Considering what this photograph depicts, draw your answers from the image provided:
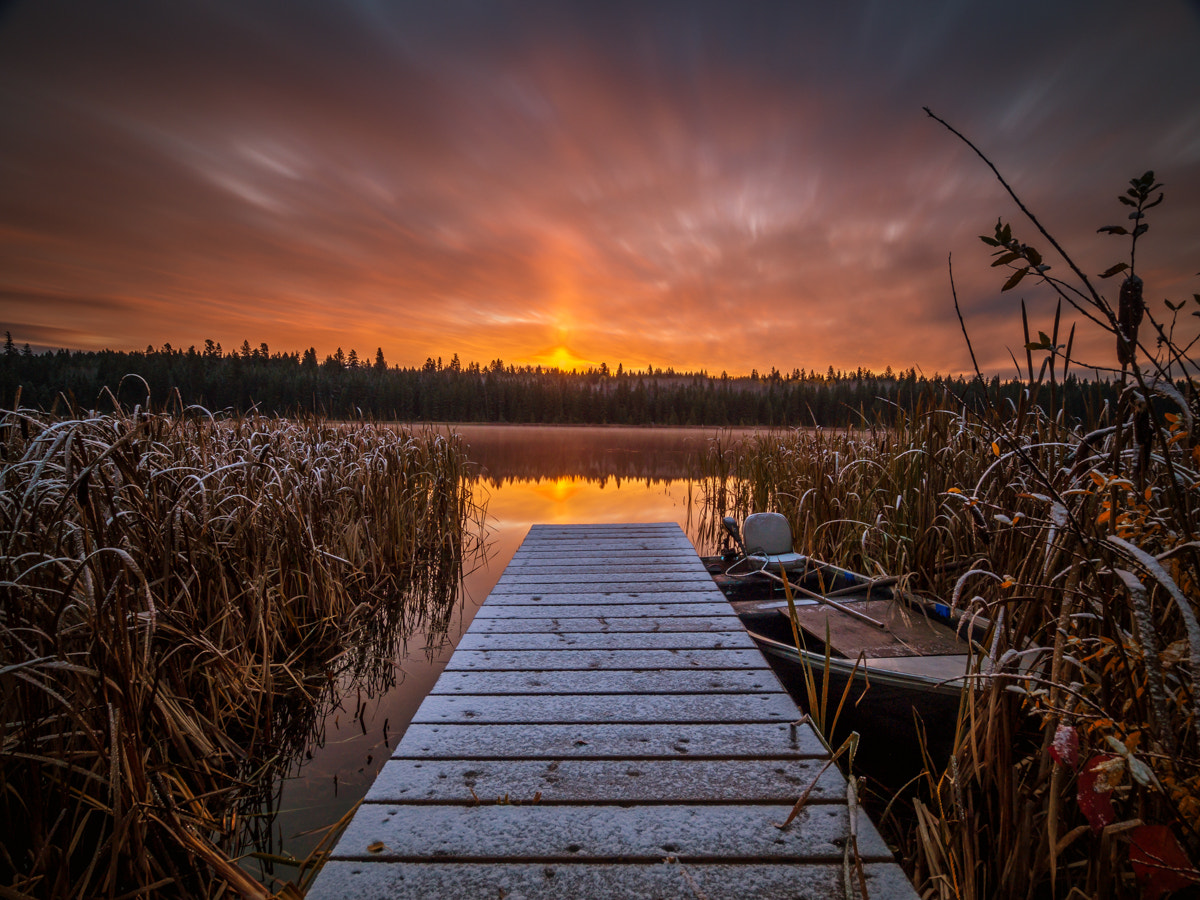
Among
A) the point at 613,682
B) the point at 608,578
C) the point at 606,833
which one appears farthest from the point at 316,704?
the point at 606,833

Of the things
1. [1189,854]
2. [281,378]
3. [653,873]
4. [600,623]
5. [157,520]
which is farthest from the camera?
[281,378]

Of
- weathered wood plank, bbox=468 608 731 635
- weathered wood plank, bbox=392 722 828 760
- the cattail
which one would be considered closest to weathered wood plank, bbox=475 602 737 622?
weathered wood plank, bbox=468 608 731 635

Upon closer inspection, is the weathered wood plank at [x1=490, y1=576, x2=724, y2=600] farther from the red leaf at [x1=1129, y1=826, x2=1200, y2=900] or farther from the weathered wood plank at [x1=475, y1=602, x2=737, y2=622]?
the red leaf at [x1=1129, y1=826, x2=1200, y2=900]

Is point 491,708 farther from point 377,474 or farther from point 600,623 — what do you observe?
point 377,474

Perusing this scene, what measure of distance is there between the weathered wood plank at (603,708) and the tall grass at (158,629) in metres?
0.80

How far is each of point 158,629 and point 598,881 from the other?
217 cm

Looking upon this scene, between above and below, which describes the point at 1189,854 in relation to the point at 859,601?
above

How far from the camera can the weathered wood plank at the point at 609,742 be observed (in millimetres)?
1844

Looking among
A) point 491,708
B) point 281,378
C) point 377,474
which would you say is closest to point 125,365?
point 281,378

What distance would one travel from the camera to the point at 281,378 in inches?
2377

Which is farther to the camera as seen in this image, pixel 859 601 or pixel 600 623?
pixel 859 601

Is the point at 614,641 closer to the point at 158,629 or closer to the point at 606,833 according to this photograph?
the point at 606,833

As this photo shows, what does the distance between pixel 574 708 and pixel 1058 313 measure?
6.99 ft

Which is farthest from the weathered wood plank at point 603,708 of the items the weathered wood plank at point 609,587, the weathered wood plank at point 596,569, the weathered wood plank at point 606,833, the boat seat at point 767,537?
the boat seat at point 767,537
